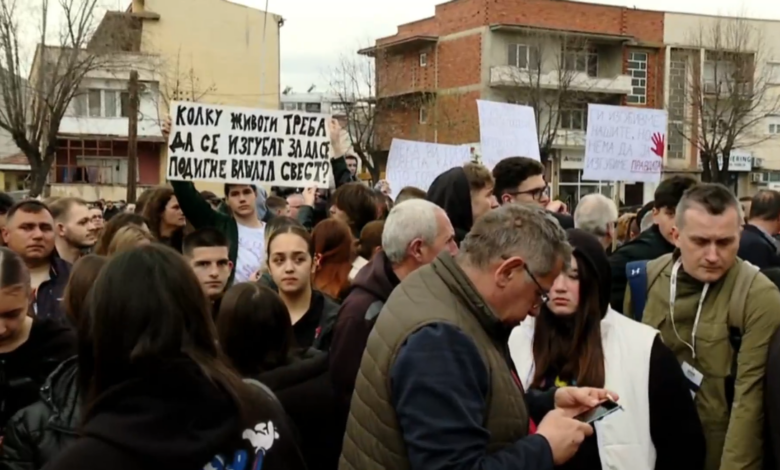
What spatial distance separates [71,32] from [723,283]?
27592mm

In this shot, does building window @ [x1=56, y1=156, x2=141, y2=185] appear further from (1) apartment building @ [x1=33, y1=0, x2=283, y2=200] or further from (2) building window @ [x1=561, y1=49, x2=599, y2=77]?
(2) building window @ [x1=561, y1=49, x2=599, y2=77]

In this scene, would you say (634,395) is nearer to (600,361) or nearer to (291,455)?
(600,361)

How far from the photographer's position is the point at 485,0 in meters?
46.2

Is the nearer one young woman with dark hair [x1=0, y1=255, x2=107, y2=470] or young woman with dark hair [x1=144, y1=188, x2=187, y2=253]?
young woman with dark hair [x1=0, y1=255, x2=107, y2=470]

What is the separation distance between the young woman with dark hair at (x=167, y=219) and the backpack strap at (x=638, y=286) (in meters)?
3.60

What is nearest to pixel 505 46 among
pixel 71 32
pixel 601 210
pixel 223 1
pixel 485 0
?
pixel 485 0

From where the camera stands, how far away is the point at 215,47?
47.1m

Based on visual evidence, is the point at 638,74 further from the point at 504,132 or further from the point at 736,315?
the point at 736,315

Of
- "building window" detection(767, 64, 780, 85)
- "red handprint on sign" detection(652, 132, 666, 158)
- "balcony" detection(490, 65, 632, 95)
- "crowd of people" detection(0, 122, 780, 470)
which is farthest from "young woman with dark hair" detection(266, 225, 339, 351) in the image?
"building window" detection(767, 64, 780, 85)

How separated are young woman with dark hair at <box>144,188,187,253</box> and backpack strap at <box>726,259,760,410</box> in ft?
13.7

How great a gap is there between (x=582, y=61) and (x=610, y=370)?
47176mm

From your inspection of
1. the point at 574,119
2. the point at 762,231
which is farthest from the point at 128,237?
the point at 574,119

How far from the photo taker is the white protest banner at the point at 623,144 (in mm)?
9578

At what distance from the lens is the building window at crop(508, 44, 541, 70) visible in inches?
1811
